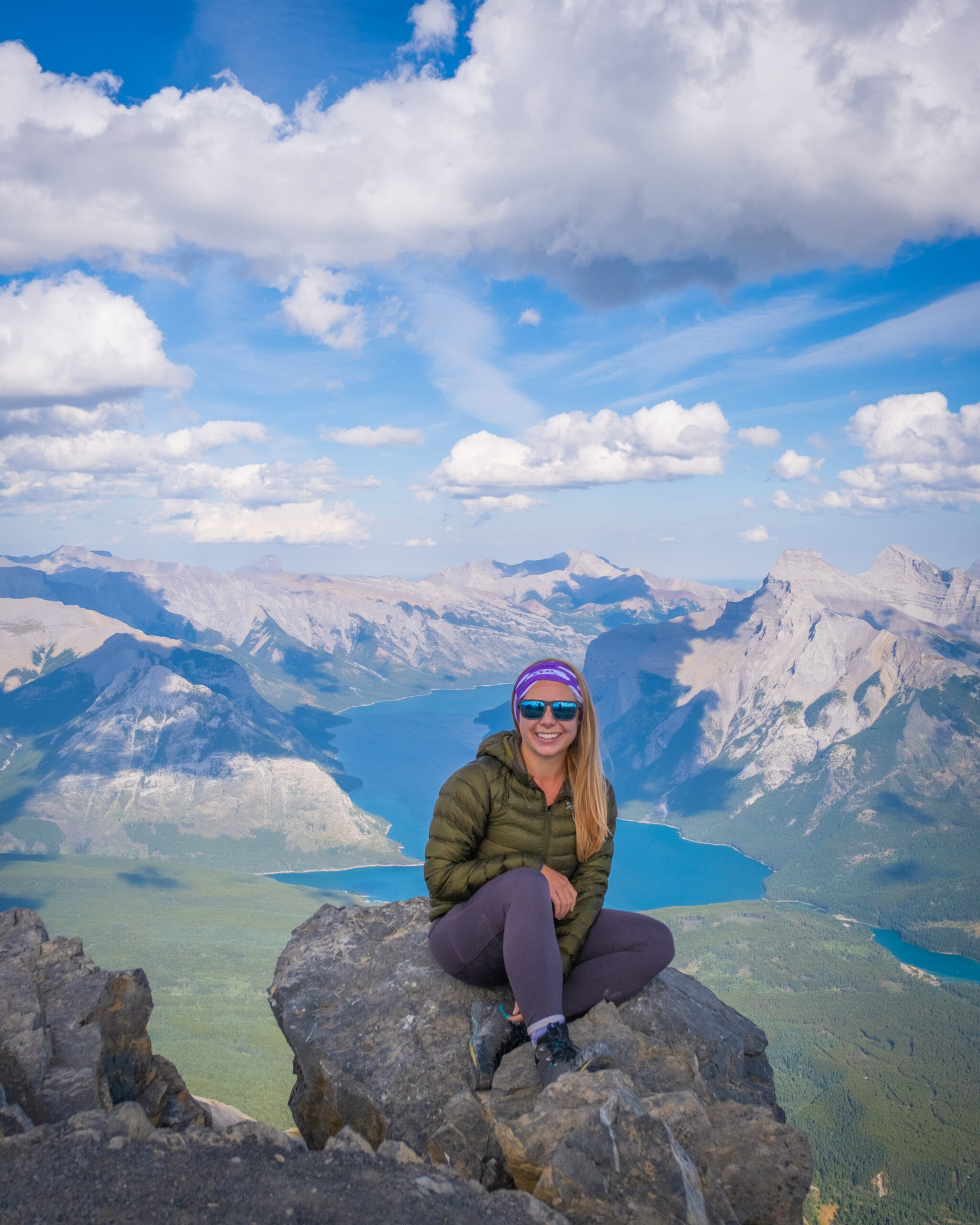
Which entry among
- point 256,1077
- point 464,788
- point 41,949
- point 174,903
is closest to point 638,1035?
point 464,788

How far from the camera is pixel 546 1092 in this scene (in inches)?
228

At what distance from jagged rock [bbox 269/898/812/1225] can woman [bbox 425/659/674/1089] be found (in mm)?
413

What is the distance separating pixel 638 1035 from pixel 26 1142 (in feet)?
16.9

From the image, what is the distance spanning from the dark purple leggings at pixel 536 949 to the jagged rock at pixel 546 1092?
35 cm

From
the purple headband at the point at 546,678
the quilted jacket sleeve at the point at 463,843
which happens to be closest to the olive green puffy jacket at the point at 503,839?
the quilted jacket sleeve at the point at 463,843

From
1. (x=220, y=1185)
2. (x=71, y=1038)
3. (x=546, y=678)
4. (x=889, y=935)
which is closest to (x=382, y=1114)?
(x=220, y=1185)

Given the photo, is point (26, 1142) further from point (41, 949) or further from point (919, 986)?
point (919, 986)

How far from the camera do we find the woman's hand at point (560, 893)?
7.29 meters

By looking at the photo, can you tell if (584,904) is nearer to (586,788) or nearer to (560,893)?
(560,893)

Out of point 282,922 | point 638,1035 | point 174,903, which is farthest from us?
point 174,903

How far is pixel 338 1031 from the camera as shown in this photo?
813cm

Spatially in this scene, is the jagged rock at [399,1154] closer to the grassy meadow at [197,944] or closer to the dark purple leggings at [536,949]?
the dark purple leggings at [536,949]

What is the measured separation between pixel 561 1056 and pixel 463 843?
6.59 ft

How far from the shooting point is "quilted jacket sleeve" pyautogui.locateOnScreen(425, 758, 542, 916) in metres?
7.25
